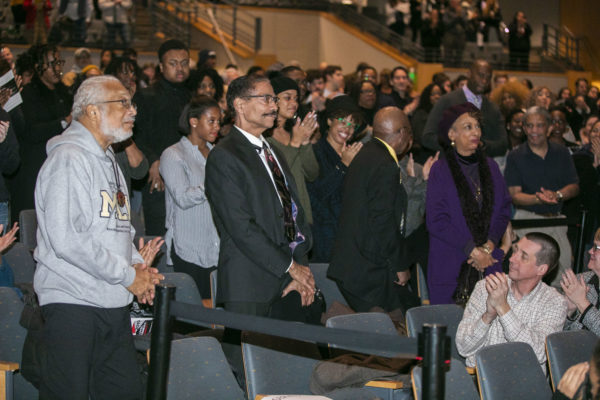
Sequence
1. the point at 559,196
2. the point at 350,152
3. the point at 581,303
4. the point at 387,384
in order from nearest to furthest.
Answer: the point at 387,384
the point at 581,303
the point at 350,152
the point at 559,196

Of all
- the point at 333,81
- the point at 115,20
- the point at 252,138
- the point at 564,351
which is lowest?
the point at 564,351

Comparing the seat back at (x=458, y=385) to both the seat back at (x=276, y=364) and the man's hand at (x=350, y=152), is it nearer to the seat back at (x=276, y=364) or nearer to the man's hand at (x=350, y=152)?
the seat back at (x=276, y=364)

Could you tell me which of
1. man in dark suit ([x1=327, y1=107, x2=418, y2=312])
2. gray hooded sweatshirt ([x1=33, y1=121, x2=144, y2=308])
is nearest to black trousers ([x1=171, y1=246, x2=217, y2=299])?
man in dark suit ([x1=327, y1=107, x2=418, y2=312])

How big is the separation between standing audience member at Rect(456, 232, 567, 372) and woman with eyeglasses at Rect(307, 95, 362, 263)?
1594 millimetres

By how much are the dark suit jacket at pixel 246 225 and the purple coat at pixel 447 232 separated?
1.60 metres

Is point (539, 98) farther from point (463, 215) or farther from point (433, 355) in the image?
point (433, 355)

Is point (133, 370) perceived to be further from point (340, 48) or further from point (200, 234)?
point (340, 48)

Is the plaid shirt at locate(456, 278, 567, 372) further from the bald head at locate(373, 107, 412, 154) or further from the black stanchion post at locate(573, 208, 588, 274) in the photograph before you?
the black stanchion post at locate(573, 208, 588, 274)

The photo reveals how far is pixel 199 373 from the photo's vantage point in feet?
11.6

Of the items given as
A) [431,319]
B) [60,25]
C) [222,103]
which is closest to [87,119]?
[431,319]

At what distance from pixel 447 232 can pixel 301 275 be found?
63.3 inches

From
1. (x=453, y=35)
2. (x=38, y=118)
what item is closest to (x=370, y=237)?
(x=38, y=118)

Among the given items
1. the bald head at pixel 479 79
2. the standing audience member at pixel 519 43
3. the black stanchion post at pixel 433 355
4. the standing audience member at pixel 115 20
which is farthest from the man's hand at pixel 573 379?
the standing audience member at pixel 519 43

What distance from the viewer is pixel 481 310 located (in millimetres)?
4059
